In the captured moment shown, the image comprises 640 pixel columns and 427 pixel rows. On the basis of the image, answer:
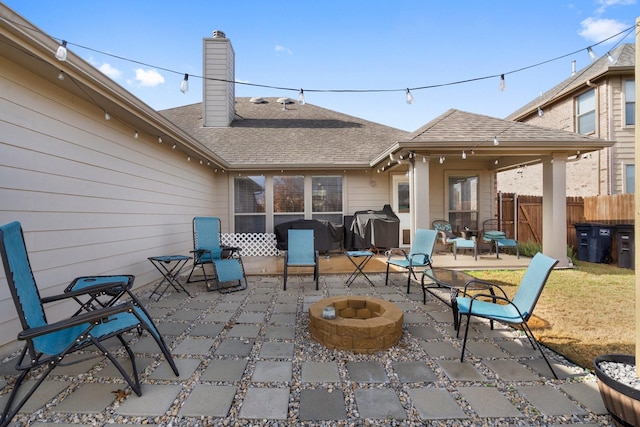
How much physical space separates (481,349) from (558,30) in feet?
20.5

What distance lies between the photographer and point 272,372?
2379mm

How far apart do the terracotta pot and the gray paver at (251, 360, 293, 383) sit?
6.77 ft

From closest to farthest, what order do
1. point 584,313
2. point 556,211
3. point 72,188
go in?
point 72,188, point 584,313, point 556,211

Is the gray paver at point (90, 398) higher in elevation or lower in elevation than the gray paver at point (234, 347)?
higher

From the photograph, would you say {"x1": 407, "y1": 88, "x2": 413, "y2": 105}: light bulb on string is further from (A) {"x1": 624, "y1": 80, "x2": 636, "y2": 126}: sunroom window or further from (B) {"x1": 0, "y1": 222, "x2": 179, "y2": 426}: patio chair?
(A) {"x1": 624, "y1": 80, "x2": 636, "y2": 126}: sunroom window

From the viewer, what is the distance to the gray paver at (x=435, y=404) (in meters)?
1.87

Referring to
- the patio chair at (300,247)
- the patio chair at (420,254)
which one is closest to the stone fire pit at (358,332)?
the patio chair at (420,254)

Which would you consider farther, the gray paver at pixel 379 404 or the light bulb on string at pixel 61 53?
the light bulb on string at pixel 61 53

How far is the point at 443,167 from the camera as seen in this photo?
351 inches

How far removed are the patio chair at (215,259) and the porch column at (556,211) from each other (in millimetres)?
6690

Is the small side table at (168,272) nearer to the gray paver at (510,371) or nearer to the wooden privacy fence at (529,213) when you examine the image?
the gray paver at (510,371)

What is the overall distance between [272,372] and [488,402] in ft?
5.29

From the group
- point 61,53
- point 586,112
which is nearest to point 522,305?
point 61,53

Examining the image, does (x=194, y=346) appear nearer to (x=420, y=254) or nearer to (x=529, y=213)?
(x=420, y=254)
